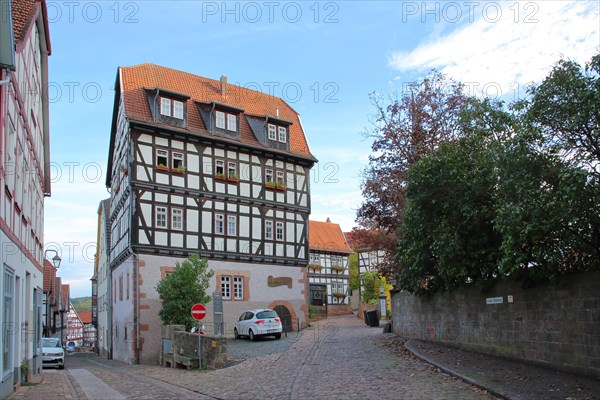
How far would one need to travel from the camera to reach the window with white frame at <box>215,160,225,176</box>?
32.1 metres

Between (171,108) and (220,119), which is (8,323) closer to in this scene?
(171,108)

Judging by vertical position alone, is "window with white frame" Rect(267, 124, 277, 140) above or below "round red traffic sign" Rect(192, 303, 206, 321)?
above

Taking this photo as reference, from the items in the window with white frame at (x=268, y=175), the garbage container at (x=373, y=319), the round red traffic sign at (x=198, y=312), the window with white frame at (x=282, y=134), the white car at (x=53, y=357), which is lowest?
the white car at (x=53, y=357)

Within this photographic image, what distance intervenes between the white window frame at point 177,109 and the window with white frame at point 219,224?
215 inches

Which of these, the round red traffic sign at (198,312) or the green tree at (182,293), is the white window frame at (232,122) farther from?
the round red traffic sign at (198,312)

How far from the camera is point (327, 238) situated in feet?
210

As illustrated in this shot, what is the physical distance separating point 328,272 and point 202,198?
30.6m

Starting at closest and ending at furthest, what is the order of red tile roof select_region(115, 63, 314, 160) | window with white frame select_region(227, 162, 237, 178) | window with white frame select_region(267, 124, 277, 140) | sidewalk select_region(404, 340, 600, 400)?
sidewalk select_region(404, 340, 600, 400) < red tile roof select_region(115, 63, 314, 160) < window with white frame select_region(227, 162, 237, 178) < window with white frame select_region(267, 124, 277, 140)

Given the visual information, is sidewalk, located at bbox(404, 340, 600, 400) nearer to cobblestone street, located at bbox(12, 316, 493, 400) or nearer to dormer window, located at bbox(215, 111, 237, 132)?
cobblestone street, located at bbox(12, 316, 493, 400)

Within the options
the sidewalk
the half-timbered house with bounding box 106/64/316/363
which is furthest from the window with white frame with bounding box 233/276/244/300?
the sidewalk

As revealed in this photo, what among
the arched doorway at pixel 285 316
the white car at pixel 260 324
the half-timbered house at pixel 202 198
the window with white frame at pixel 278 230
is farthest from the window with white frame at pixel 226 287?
the window with white frame at pixel 278 230

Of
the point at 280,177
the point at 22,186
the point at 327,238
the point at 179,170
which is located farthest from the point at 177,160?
the point at 327,238

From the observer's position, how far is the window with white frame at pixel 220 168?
1265 inches

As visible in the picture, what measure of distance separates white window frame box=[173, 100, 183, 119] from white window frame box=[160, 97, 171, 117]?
303 mm
